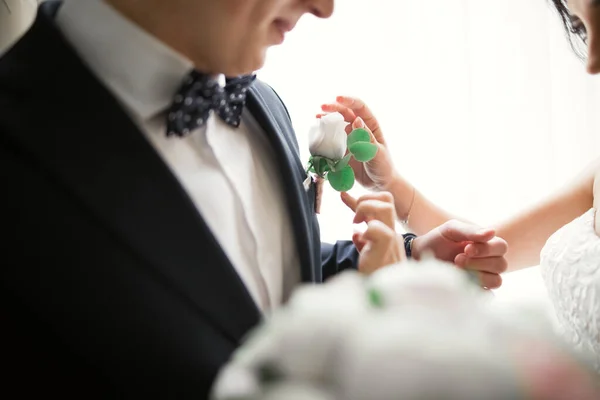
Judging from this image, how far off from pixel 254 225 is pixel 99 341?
0.24 metres

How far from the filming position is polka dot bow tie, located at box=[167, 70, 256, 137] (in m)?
0.64

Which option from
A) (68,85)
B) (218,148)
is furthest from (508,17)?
(68,85)

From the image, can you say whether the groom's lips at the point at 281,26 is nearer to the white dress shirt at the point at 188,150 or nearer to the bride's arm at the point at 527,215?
the white dress shirt at the point at 188,150

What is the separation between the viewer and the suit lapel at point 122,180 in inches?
21.0

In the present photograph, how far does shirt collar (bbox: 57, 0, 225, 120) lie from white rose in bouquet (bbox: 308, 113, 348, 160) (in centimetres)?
25

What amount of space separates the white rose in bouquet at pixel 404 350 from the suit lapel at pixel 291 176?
369 mm

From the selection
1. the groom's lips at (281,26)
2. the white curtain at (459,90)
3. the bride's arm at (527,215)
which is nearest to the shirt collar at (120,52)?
the groom's lips at (281,26)

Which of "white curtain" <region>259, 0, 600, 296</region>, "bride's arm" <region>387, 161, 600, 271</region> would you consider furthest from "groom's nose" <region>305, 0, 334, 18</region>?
"white curtain" <region>259, 0, 600, 296</region>

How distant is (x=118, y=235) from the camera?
20.8 inches

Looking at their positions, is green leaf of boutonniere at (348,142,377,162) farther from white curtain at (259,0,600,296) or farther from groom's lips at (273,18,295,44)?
white curtain at (259,0,600,296)

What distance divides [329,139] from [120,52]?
1.04 ft

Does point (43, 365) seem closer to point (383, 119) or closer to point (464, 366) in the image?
point (464, 366)

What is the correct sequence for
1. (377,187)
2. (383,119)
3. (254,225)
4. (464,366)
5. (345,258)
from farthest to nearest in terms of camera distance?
(383,119) → (377,187) → (345,258) → (254,225) → (464,366)

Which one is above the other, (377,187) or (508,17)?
(377,187)
